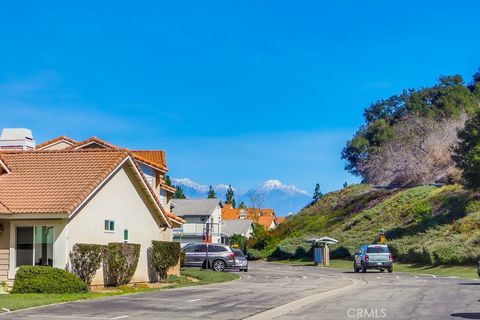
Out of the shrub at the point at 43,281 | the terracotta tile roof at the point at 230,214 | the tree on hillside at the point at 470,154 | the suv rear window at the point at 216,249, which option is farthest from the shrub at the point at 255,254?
the terracotta tile roof at the point at 230,214

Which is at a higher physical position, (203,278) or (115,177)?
(115,177)

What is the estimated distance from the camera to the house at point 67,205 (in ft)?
83.9

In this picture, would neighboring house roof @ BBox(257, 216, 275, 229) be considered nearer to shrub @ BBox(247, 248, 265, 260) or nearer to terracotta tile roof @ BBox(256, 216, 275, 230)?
terracotta tile roof @ BBox(256, 216, 275, 230)

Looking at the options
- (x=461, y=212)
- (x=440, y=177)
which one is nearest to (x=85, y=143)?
(x=461, y=212)

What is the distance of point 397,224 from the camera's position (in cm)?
6475

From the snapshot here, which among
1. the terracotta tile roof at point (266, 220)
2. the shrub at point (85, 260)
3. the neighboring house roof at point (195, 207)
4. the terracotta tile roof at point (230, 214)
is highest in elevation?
the terracotta tile roof at point (230, 214)

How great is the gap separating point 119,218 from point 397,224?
132 ft

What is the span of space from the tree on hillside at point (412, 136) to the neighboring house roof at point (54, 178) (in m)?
43.9

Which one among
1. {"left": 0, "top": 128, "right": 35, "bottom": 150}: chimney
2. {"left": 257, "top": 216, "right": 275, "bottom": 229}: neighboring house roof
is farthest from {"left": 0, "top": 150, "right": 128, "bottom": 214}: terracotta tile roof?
{"left": 257, "top": 216, "right": 275, "bottom": 229}: neighboring house roof

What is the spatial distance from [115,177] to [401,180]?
2287 inches

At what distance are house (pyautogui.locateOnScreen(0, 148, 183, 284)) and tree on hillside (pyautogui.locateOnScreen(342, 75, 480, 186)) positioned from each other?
42.1m

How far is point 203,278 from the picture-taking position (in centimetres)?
3350

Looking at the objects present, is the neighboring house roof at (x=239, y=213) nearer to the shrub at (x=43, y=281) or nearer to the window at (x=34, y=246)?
the window at (x=34, y=246)

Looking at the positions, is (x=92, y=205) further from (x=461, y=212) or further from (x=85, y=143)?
(x=461, y=212)
